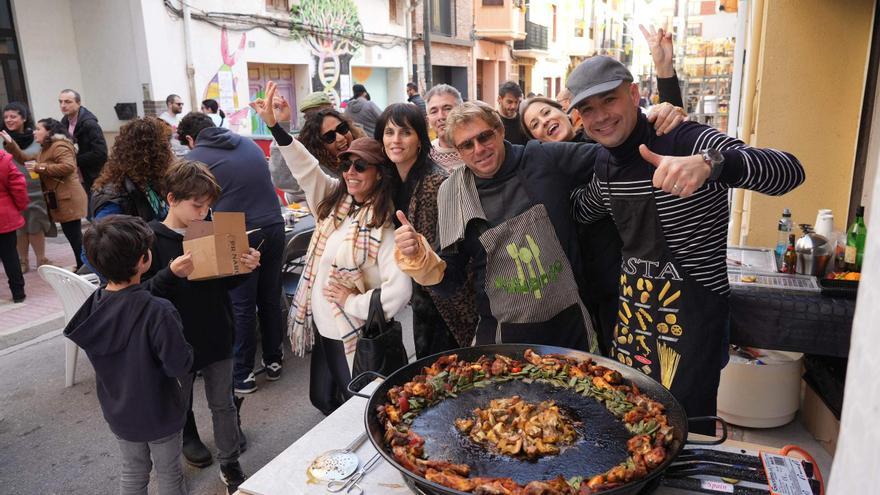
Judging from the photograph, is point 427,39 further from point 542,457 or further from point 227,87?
point 542,457

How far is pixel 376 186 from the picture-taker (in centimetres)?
298

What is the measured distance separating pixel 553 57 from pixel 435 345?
3393 centimetres

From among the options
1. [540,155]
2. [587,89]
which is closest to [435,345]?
[540,155]

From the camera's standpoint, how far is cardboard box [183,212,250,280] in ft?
8.84

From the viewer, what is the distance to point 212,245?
270cm

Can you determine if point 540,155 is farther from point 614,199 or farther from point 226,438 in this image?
point 226,438

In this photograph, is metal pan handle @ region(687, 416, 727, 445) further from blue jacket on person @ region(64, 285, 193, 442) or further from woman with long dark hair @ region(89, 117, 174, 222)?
woman with long dark hair @ region(89, 117, 174, 222)

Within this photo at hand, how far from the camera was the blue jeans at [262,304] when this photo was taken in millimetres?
4348

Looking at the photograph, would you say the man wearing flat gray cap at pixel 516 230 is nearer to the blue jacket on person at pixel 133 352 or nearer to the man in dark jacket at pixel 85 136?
the blue jacket on person at pixel 133 352

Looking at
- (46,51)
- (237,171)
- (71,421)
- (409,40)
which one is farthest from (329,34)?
(71,421)

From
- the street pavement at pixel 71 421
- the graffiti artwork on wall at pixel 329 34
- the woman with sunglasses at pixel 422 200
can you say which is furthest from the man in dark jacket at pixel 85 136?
the graffiti artwork on wall at pixel 329 34

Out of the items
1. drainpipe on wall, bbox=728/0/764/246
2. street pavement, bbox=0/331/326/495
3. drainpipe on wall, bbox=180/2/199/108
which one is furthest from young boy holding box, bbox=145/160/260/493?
drainpipe on wall, bbox=180/2/199/108

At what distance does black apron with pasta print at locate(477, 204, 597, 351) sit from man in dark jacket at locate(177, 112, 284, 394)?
2.22 m

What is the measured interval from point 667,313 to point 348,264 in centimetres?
147
